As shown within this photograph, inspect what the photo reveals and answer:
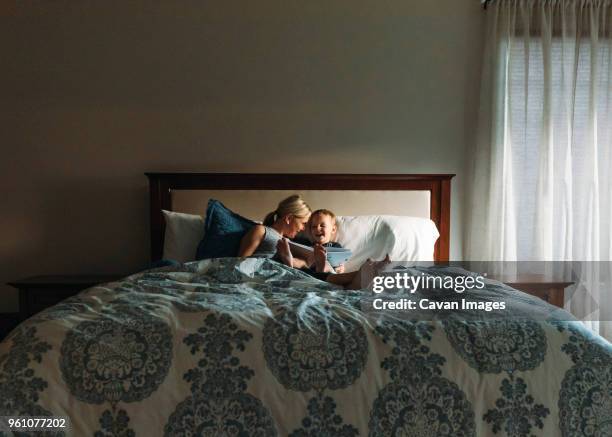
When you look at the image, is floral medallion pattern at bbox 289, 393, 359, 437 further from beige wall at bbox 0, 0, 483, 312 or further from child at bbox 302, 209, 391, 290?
beige wall at bbox 0, 0, 483, 312

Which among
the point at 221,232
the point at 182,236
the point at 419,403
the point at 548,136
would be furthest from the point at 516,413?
the point at 548,136

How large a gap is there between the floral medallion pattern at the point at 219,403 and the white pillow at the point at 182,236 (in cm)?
162

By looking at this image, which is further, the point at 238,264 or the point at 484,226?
the point at 484,226

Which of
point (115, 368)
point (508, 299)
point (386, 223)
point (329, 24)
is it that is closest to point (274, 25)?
point (329, 24)

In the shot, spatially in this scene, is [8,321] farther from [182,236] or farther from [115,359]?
[115,359]

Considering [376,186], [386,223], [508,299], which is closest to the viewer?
[508,299]

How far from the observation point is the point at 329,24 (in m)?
3.39

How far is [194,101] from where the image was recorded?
11.1 ft

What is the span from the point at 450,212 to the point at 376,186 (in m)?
0.52

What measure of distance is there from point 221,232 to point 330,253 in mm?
587

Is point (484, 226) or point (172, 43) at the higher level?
point (172, 43)

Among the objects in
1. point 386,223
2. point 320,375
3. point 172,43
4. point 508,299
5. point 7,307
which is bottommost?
point 7,307

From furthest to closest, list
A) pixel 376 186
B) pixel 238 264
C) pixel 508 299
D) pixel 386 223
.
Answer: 1. pixel 376 186
2. pixel 386 223
3. pixel 238 264
4. pixel 508 299

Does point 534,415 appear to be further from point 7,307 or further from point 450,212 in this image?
point 7,307
